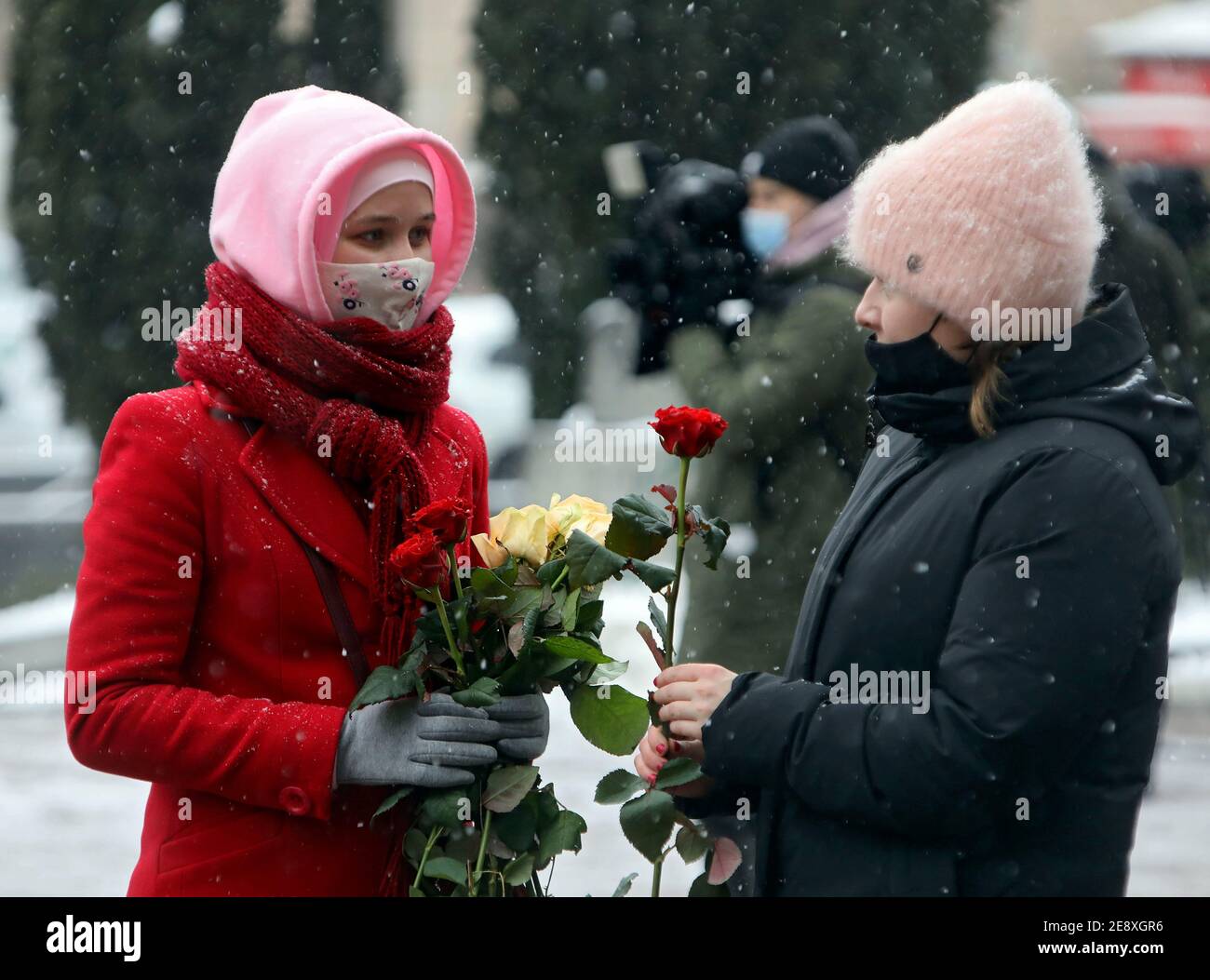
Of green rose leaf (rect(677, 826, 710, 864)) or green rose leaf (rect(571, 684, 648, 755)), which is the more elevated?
green rose leaf (rect(571, 684, 648, 755))

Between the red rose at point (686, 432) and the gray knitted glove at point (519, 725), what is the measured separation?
0.39 meters

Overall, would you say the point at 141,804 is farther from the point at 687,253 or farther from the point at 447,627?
the point at 447,627

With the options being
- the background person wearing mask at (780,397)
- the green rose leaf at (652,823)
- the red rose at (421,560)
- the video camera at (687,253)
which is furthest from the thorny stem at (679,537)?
the video camera at (687,253)

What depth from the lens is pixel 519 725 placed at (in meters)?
2.04

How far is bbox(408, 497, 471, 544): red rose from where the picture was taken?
190 cm

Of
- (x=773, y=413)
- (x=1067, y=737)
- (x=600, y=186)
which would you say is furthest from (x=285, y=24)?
(x=1067, y=737)

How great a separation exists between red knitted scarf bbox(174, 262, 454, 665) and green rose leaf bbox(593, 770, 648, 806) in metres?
0.33

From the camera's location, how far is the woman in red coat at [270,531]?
2.00 m

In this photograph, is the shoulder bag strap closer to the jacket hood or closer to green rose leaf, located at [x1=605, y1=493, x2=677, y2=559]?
green rose leaf, located at [x1=605, y1=493, x2=677, y2=559]

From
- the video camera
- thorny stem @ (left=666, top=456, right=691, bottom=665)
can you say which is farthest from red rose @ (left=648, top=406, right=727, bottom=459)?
the video camera

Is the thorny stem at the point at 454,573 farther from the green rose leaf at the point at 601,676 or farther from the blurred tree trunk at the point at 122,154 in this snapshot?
the blurred tree trunk at the point at 122,154

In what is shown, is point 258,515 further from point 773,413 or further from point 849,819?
point 773,413

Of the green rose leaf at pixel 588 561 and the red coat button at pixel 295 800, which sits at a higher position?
the green rose leaf at pixel 588 561
